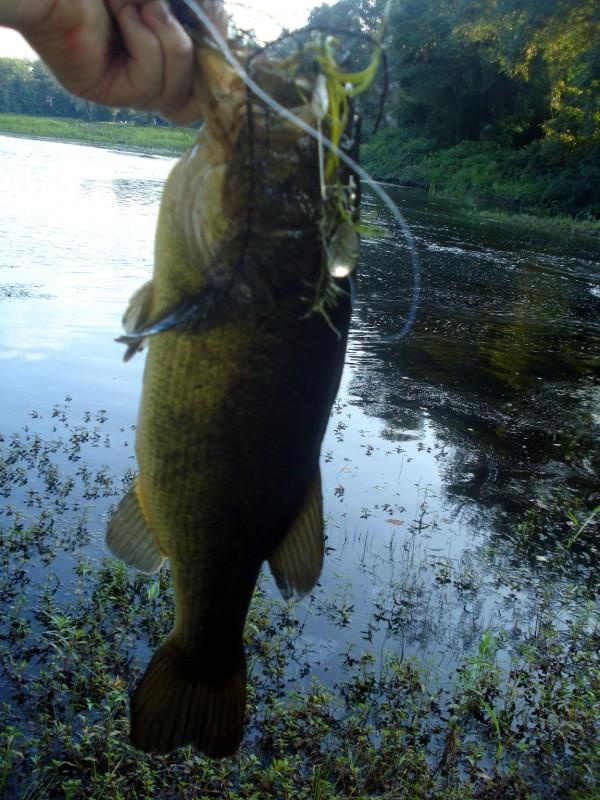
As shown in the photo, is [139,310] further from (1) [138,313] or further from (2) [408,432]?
(2) [408,432]

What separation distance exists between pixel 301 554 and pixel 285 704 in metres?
2.61

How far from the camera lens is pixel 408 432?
28.3 ft

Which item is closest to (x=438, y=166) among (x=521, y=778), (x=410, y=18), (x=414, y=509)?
(x=410, y=18)

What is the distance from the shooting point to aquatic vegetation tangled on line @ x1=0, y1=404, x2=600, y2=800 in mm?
3779

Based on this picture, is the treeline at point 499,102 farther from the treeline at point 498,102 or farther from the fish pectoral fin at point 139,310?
the fish pectoral fin at point 139,310

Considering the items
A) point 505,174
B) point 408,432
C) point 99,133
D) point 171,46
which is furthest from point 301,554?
point 99,133

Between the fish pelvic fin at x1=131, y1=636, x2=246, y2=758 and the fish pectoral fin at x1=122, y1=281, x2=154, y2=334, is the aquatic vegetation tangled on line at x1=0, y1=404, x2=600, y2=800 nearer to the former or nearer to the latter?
Result: the fish pelvic fin at x1=131, y1=636, x2=246, y2=758

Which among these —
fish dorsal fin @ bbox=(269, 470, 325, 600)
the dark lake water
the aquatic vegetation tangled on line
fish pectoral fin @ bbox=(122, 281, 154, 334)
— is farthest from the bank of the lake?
fish pectoral fin @ bbox=(122, 281, 154, 334)

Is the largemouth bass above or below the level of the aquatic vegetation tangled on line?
above

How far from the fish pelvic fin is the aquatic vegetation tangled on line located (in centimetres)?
170

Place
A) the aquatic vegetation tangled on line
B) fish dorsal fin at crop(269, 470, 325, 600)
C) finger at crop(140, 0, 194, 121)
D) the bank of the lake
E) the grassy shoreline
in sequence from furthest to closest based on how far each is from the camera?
the bank of the lake
the grassy shoreline
the aquatic vegetation tangled on line
fish dorsal fin at crop(269, 470, 325, 600)
finger at crop(140, 0, 194, 121)

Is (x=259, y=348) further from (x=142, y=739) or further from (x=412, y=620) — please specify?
(x=412, y=620)

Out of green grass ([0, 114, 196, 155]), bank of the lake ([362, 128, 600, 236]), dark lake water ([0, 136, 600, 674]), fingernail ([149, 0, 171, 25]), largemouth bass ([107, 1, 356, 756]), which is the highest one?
fingernail ([149, 0, 171, 25])

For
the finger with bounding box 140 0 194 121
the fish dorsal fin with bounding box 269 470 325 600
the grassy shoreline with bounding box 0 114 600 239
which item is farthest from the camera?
the grassy shoreline with bounding box 0 114 600 239
